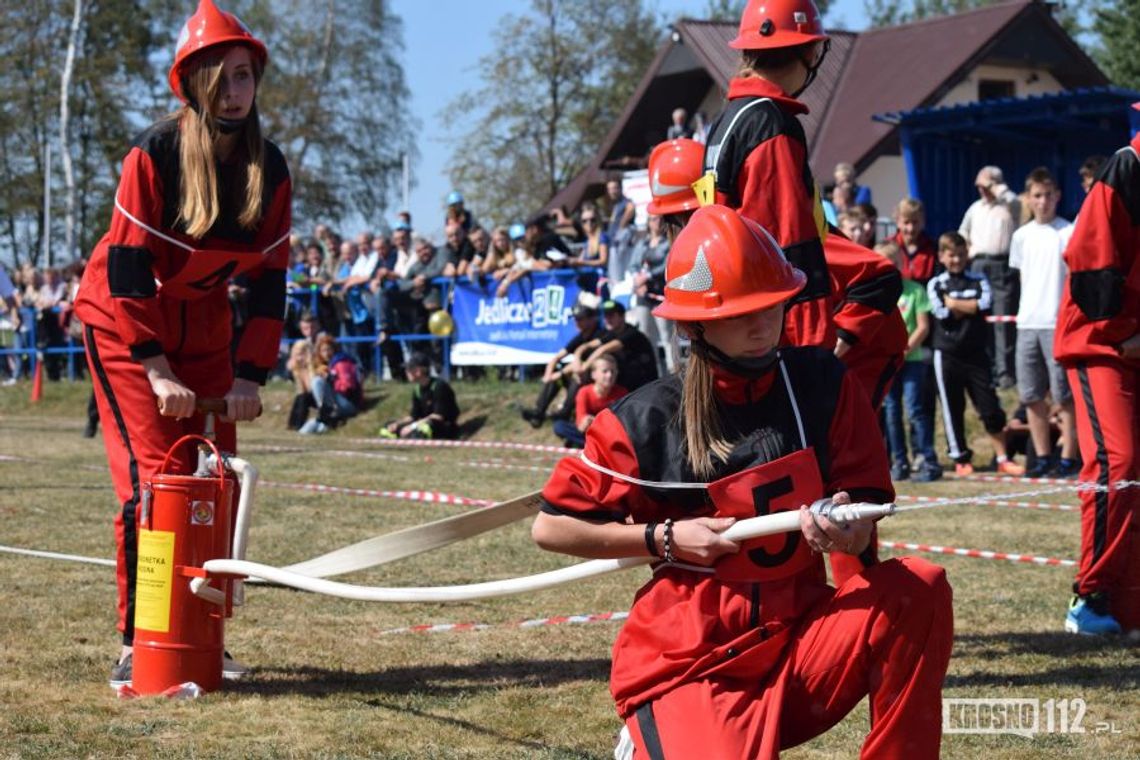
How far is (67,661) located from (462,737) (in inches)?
73.2

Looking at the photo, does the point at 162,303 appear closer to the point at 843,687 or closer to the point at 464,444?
the point at 843,687

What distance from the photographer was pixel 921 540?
30.2 ft

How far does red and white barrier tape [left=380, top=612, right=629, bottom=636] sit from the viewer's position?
6.61 m

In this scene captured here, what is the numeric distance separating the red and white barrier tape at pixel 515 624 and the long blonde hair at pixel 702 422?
317cm

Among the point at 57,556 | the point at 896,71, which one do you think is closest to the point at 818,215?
the point at 57,556

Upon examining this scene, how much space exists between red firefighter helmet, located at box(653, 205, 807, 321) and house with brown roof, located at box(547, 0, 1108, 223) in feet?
80.6

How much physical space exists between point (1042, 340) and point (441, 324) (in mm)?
8941

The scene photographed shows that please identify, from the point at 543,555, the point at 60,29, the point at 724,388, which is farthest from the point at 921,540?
the point at 60,29

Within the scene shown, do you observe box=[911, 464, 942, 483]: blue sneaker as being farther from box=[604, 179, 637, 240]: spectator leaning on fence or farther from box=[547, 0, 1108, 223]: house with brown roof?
box=[547, 0, 1108, 223]: house with brown roof

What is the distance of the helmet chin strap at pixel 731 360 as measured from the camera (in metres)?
3.60

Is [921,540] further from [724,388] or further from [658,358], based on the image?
[658,358]

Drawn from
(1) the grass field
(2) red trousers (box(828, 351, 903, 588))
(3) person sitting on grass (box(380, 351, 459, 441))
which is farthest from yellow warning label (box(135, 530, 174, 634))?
(3) person sitting on grass (box(380, 351, 459, 441))

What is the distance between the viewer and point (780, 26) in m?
5.04

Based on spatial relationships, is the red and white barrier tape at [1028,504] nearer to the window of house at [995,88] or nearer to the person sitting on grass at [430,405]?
the person sitting on grass at [430,405]
